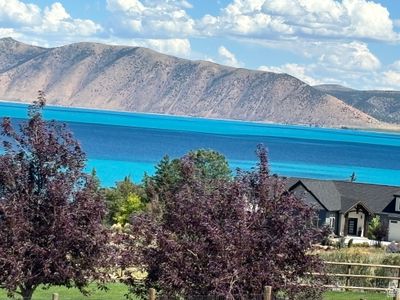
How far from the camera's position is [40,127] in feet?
63.6

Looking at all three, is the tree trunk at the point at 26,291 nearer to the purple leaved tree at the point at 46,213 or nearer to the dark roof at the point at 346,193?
the purple leaved tree at the point at 46,213

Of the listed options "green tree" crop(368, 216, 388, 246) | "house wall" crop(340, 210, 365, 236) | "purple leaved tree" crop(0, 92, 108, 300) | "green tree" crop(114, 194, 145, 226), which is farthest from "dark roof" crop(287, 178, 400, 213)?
"purple leaved tree" crop(0, 92, 108, 300)

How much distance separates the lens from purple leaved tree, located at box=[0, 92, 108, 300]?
718 inches

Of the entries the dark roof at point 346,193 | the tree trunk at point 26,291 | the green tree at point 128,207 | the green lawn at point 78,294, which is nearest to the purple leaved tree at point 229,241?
the tree trunk at point 26,291

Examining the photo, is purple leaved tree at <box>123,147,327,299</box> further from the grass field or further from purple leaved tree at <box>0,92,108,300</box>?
the grass field

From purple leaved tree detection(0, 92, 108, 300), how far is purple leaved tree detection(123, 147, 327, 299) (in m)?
1.05

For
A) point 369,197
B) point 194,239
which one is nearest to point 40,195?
point 194,239

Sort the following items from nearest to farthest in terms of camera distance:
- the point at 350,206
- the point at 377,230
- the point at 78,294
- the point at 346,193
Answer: the point at 78,294
the point at 377,230
the point at 350,206
the point at 346,193

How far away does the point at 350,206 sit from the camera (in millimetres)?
70188

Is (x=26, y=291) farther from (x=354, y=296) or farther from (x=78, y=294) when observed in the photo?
(x=354, y=296)

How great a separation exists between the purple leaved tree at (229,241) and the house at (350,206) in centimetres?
4873

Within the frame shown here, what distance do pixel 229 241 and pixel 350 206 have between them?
53.3 m

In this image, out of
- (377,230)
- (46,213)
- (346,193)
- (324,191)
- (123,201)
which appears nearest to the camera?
(46,213)

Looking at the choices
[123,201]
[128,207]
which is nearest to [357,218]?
[123,201]
